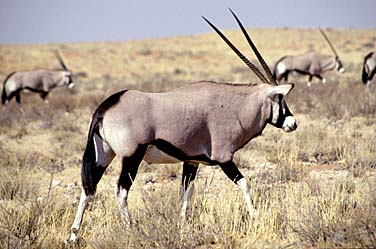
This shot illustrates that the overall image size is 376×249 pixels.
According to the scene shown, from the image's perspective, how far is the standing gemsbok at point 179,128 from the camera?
447 cm

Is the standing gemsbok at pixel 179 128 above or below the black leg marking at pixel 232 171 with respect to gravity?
above

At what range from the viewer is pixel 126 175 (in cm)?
446

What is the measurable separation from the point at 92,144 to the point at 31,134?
769 centimetres

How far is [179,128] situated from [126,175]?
687mm

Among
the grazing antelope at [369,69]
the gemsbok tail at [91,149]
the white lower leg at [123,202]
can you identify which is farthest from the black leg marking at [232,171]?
the grazing antelope at [369,69]

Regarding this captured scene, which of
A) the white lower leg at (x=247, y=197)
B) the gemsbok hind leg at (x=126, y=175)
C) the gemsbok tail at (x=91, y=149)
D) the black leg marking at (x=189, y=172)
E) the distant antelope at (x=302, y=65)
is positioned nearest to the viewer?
the gemsbok hind leg at (x=126, y=175)

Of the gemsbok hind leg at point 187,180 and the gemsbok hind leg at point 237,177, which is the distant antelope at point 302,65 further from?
the gemsbok hind leg at point 237,177

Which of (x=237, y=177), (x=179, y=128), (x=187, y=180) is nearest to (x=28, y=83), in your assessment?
(x=187, y=180)

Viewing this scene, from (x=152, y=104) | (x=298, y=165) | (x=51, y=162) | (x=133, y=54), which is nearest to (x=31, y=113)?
(x=51, y=162)

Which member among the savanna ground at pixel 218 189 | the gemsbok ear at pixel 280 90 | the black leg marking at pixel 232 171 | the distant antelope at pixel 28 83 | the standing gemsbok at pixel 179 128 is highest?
the gemsbok ear at pixel 280 90

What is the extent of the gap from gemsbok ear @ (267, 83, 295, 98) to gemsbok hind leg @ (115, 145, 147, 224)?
1.66 m

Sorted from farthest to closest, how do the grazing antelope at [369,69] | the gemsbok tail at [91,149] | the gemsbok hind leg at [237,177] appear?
the grazing antelope at [369,69] < the gemsbok hind leg at [237,177] < the gemsbok tail at [91,149]

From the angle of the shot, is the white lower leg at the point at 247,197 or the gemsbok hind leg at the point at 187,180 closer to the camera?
the white lower leg at the point at 247,197

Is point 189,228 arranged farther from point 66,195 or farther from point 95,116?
point 66,195
